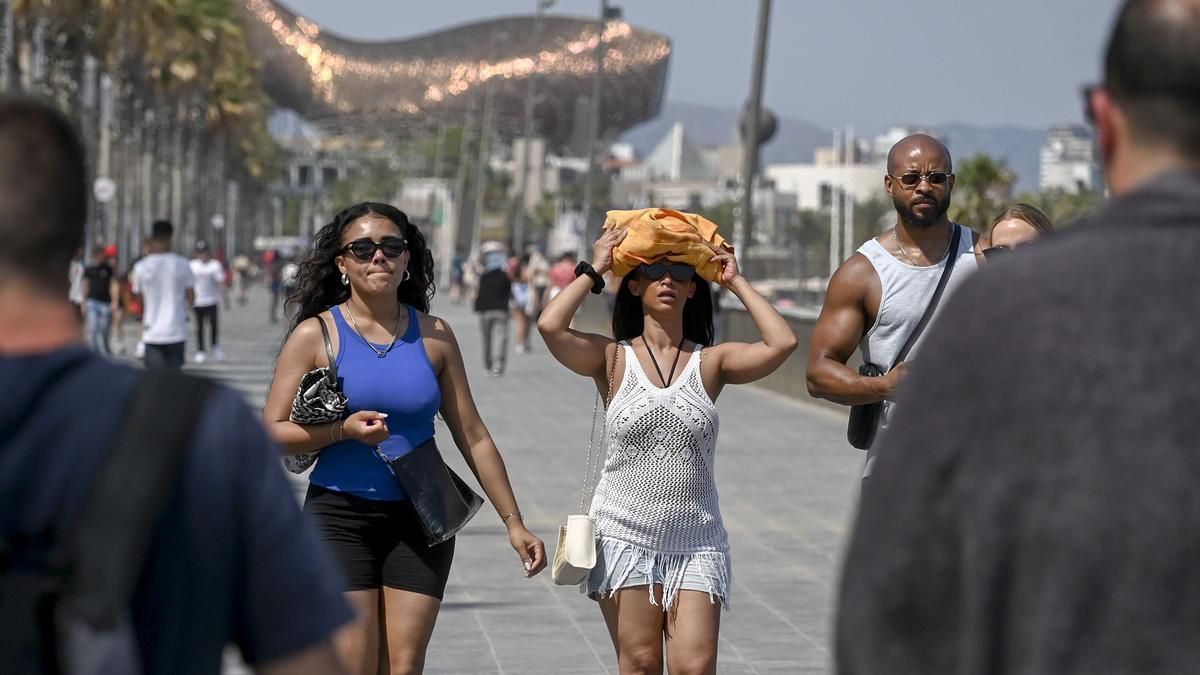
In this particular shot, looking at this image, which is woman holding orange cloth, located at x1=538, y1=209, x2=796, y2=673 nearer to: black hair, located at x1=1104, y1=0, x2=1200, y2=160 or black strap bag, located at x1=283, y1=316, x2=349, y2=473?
black strap bag, located at x1=283, y1=316, x2=349, y2=473

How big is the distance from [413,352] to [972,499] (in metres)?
3.58

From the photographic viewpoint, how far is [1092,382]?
200 centimetres

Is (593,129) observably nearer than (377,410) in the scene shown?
No

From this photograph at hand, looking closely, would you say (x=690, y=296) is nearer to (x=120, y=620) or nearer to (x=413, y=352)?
(x=413, y=352)

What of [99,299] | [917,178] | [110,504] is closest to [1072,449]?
[110,504]

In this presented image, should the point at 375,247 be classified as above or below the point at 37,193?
below

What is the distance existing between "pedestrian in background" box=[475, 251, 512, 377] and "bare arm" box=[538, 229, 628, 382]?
1905 centimetres


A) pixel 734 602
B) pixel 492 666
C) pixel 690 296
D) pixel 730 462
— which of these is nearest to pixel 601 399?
pixel 690 296

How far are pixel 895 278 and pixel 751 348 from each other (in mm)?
547

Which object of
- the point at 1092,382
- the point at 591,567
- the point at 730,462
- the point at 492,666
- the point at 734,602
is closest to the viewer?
the point at 1092,382

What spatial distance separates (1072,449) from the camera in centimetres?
200

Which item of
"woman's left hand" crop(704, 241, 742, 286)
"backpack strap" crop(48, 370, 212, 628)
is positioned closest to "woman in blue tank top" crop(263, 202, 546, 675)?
"woman's left hand" crop(704, 241, 742, 286)

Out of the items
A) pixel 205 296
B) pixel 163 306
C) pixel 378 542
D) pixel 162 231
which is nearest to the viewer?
pixel 378 542

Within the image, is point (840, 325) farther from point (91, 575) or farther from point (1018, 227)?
point (91, 575)
